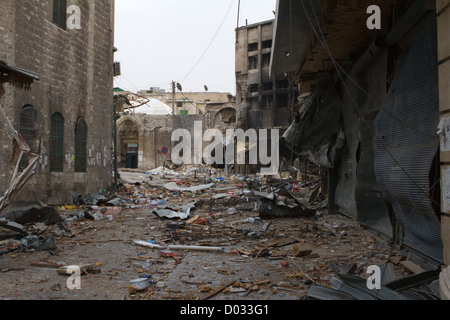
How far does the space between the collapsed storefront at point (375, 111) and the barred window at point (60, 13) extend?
7692 millimetres

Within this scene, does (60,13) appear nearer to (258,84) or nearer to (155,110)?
(258,84)

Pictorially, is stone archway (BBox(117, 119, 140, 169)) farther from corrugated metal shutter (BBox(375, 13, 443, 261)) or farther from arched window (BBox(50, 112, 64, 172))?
corrugated metal shutter (BBox(375, 13, 443, 261))

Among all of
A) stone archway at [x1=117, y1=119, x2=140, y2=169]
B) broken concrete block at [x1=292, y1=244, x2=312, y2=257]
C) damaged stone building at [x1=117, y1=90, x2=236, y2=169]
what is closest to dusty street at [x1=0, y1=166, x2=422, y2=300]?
broken concrete block at [x1=292, y1=244, x2=312, y2=257]

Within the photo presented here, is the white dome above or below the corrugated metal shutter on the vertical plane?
above

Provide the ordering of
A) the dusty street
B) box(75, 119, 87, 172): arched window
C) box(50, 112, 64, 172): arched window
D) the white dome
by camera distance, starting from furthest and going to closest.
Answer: the white dome → box(75, 119, 87, 172): arched window → box(50, 112, 64, 172): arched window → the dusty street

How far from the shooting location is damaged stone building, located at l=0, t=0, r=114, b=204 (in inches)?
374

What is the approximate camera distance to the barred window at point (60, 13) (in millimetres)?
11312

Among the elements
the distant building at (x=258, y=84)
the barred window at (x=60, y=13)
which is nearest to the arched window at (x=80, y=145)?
the barred window at (x=60, y=13)

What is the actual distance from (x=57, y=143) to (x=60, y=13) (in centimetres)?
446
